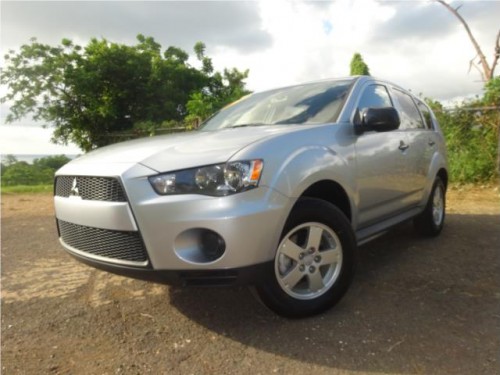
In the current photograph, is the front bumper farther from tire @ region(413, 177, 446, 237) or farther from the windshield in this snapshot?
tire @ region(413, 177, 446, 237)

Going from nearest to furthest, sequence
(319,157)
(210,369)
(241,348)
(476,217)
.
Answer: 1. (210,369)
2. (241,348)
3. (319,157)
4. (476,217)

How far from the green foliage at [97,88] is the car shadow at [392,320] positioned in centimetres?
1486

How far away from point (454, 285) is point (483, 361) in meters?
1.11

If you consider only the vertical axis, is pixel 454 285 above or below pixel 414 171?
below

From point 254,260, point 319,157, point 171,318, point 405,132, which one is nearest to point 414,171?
point 405,132

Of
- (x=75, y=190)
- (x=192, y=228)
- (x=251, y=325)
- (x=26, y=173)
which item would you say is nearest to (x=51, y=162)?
(x=26, y=173)

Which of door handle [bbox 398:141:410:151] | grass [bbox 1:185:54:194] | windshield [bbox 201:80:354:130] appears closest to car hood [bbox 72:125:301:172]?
windshield [bbox 201:80:354:130]

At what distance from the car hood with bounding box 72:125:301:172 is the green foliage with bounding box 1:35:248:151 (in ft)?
48.4

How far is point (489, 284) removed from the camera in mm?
3135

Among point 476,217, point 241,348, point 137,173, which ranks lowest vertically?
point 476,217

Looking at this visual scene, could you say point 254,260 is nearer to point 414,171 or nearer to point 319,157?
point 319,157

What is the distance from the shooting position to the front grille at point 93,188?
2.24 meters

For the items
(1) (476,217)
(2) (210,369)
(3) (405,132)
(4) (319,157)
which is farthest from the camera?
(1) (476,217)

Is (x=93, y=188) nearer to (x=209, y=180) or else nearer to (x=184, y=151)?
(x=184, y=151)
